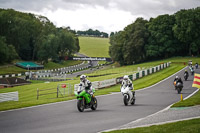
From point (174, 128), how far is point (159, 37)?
311 ft

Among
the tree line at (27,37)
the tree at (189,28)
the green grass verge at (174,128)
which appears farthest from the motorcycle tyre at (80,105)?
the tree at (189,28)

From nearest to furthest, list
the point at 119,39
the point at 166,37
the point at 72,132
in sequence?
the point at 72,132
the point at 166,37
the point at 119,39

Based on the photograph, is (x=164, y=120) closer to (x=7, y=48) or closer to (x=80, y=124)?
(x=80, y=124)

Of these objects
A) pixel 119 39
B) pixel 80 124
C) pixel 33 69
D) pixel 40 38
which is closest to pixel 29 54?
pixel 40 38

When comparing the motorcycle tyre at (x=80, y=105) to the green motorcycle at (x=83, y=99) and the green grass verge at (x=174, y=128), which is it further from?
the green grass verge at (x=174, y=128)

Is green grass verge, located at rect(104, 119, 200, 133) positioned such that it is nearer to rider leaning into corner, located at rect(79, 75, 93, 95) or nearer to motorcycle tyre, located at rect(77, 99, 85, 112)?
motorcycle tyre, located at rect(77, 99, 85, 112)

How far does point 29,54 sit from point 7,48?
21.4 meters

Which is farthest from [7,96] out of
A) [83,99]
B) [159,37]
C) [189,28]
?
[189,28]

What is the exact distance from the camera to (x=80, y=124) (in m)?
13.6

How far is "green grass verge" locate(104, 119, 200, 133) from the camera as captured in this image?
10.4 meters

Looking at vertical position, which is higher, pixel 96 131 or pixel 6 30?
pixel 6 30

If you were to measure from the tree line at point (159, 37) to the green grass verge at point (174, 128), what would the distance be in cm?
8953

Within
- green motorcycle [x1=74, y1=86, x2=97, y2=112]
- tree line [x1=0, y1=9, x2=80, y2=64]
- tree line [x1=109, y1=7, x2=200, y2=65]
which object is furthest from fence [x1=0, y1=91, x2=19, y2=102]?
tree line [x1=109, y1=7, x2=200, y2=65]

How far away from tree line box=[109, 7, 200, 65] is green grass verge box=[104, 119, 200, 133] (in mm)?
89526
